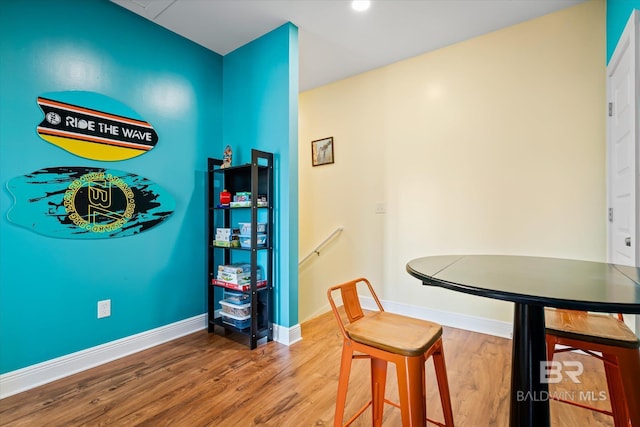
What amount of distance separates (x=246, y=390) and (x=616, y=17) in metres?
3.31

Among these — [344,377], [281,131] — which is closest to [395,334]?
[344,377]

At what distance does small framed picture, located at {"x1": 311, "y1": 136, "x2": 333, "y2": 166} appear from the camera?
140 inches

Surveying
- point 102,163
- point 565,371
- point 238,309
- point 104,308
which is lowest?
point 565,371

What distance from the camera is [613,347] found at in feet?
3.59

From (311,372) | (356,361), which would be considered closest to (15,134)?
(311,372)

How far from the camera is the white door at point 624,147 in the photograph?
1593 mm

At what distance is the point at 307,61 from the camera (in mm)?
3086

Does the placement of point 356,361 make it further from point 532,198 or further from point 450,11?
point 450,11

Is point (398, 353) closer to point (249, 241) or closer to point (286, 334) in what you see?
point (286, 334)

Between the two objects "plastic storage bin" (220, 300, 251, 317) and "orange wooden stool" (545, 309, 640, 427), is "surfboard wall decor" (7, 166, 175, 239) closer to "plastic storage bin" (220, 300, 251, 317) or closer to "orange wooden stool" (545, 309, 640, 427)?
"plastic storage bin" (220, 300, 251, 317)

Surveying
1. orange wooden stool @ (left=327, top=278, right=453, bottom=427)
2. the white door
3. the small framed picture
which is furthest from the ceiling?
orange wooden stool @ (left=327, top=278, right=453, bottom=427)

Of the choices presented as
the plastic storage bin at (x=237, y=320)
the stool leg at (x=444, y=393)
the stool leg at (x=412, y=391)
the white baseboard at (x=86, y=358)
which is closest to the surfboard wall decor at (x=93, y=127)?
the white baseboard at (x=86, y=358)

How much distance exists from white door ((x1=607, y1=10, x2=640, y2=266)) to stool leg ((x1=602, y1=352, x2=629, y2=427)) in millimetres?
752

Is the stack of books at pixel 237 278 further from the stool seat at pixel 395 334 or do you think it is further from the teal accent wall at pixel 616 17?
the teal accent wall at pixel 616 17
